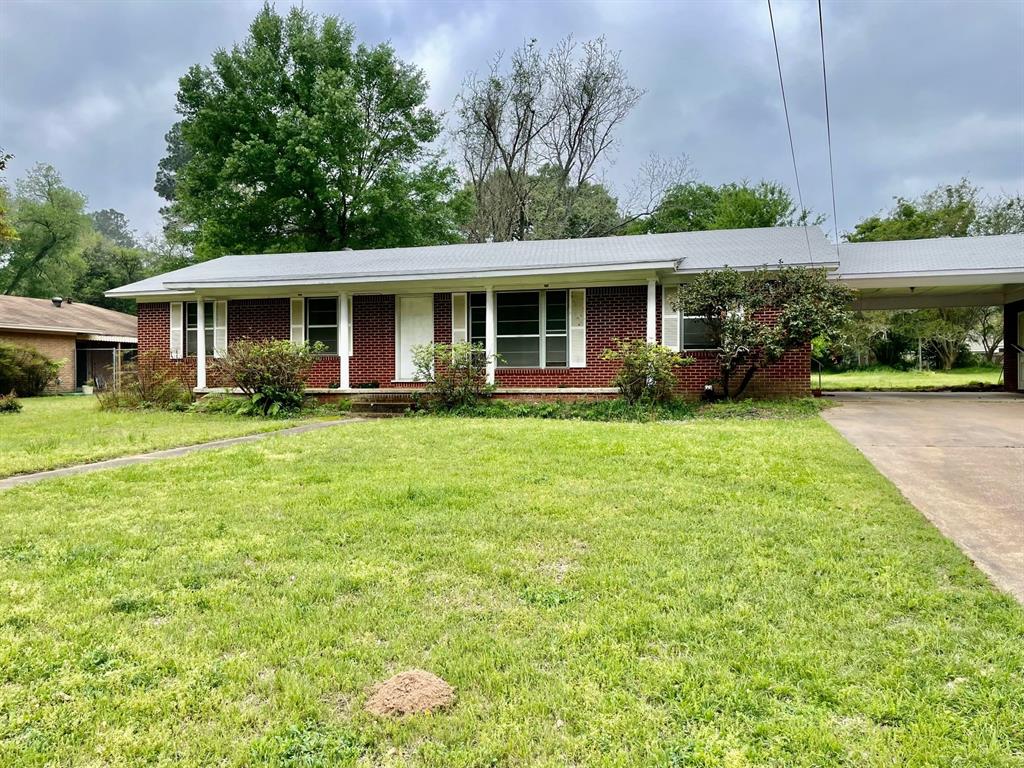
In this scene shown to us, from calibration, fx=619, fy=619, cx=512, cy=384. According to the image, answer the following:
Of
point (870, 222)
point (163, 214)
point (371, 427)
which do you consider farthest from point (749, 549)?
point (163, 214)

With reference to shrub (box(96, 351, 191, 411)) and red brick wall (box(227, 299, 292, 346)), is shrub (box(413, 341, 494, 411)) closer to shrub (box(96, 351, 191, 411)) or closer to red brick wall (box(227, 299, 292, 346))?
red brick wall (box(227, 299, 292, 346))

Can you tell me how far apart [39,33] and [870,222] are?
38.2m

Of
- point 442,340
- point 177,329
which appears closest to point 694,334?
point 442,340

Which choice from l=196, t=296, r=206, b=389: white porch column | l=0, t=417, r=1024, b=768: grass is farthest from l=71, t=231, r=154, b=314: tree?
l=0, t=417, r=1024, b=768: grass

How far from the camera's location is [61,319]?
77.9 ft

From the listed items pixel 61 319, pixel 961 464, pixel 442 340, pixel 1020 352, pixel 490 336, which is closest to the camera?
pixel 961 464

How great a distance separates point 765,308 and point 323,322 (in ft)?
33.4

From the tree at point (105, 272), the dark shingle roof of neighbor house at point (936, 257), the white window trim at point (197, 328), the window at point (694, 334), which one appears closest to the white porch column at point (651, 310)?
the window at point (694, 334)

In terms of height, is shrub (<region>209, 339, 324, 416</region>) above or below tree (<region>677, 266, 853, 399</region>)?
below

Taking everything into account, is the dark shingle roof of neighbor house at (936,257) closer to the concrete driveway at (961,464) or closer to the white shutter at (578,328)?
the concrete driveway at (961,464)

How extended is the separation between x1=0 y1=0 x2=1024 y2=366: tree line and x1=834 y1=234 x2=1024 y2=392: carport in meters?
8.95

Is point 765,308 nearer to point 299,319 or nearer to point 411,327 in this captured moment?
point 411,327

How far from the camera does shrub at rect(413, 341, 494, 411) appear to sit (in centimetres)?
1267

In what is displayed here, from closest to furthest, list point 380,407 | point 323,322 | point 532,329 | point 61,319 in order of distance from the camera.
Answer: point 380,407 < point 532,329 < point 323,322 < point 61,319
